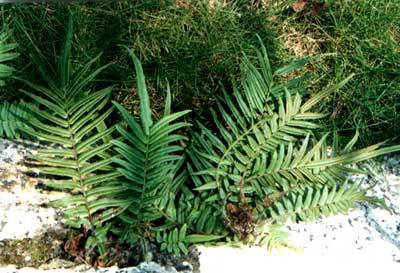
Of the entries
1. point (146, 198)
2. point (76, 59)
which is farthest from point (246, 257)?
point (76, 59)

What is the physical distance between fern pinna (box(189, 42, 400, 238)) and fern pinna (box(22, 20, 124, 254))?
0.32 metres

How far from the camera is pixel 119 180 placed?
8.28ft

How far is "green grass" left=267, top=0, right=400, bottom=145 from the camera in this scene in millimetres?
3006

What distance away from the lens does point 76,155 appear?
2516 mm

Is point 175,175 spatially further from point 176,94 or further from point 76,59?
point 76,59

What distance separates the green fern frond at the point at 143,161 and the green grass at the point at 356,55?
0.82m

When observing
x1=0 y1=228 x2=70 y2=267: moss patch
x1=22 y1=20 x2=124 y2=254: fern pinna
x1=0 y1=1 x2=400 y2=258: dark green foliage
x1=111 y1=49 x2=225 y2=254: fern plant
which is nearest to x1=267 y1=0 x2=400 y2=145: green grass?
x1=0 y1=1 x2=400 y2=258: dark green foliage

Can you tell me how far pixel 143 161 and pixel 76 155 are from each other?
0.80ft

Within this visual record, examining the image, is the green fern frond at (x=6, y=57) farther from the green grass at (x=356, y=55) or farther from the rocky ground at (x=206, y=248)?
the green grass at (x=356, y=55)

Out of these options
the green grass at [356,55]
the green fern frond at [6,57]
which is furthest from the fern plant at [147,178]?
the green grass at [356,55]

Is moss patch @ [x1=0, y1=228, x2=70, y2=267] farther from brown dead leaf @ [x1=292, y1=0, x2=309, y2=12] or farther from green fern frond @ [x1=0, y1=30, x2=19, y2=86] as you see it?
brown dead leaf @ [x1=292, y1=0, x2=309, y2=12]

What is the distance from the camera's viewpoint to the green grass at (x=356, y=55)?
301 cm

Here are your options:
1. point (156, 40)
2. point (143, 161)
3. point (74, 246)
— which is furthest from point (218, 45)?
point (74, 246)

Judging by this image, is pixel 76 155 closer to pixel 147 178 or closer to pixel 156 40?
pixel 147 178
